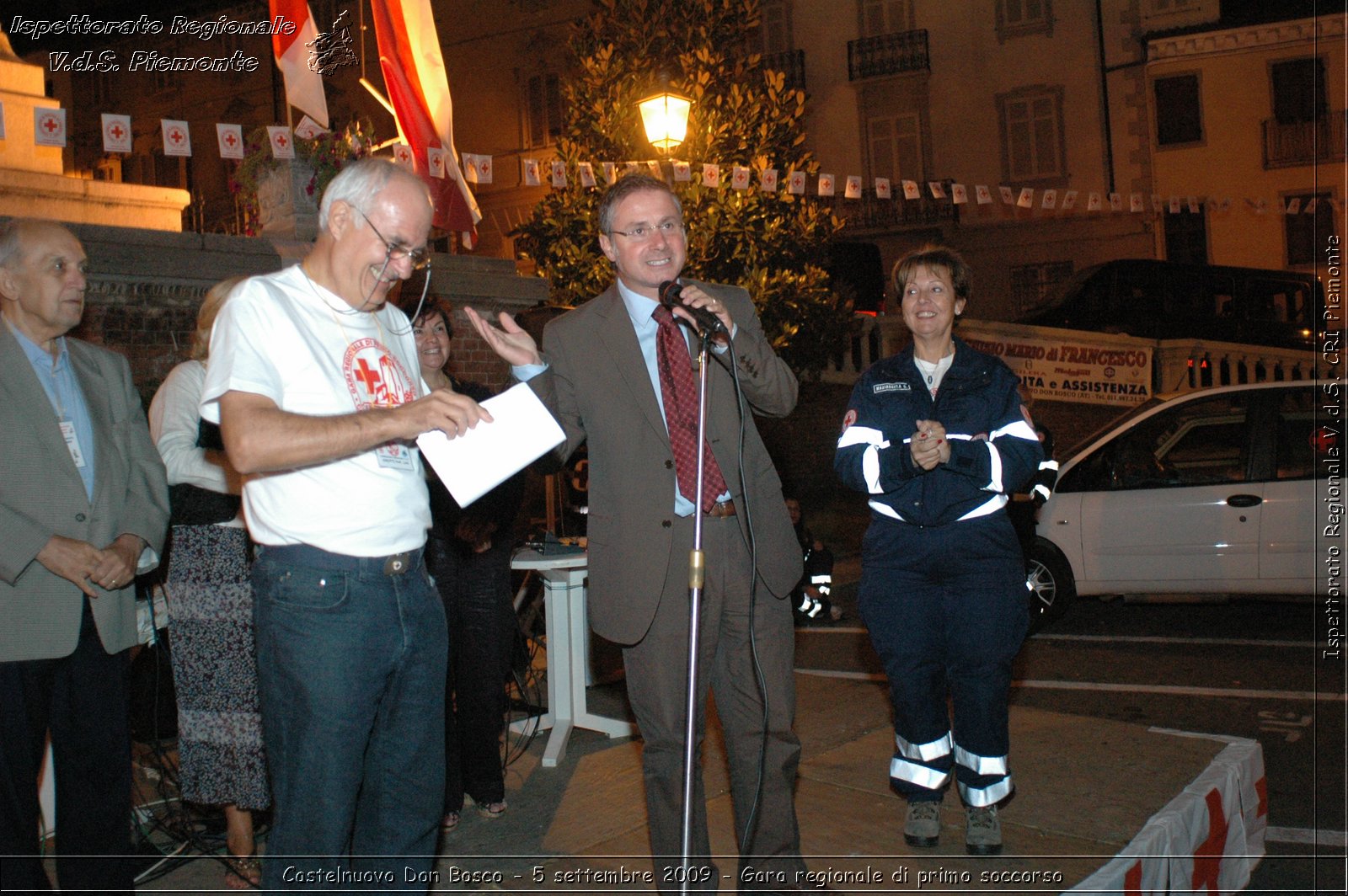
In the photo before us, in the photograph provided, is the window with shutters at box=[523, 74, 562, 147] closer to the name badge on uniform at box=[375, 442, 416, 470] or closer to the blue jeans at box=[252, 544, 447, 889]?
the name badge on uniform at box=[375, 442, 416, 470]

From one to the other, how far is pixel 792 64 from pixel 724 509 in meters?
26.1

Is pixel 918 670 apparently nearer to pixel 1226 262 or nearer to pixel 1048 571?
pixel 1048 571

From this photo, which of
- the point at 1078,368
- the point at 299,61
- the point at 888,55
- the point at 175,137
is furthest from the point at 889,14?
the point at 175,137

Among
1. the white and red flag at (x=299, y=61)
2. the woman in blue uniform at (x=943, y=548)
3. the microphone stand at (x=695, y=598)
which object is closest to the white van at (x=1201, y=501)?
the woman in blue uniform at (x=943, y=548)

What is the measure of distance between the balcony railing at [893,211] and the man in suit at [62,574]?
23.9m

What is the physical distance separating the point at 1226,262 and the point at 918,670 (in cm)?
2439

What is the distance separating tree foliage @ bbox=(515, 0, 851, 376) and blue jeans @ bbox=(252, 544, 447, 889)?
9602mm

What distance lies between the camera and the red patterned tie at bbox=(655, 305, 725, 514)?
3.45m

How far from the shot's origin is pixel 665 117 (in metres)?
9.05

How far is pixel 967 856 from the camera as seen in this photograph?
13.0 ft

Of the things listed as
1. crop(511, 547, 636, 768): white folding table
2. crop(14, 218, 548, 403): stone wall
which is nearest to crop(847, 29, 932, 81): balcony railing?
crop(14, 218, 548, 403): stone wall

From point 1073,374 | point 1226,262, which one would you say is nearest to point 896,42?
point 1226,262

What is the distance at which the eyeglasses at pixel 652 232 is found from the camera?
135 inches

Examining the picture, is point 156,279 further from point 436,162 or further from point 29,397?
point 29,397
